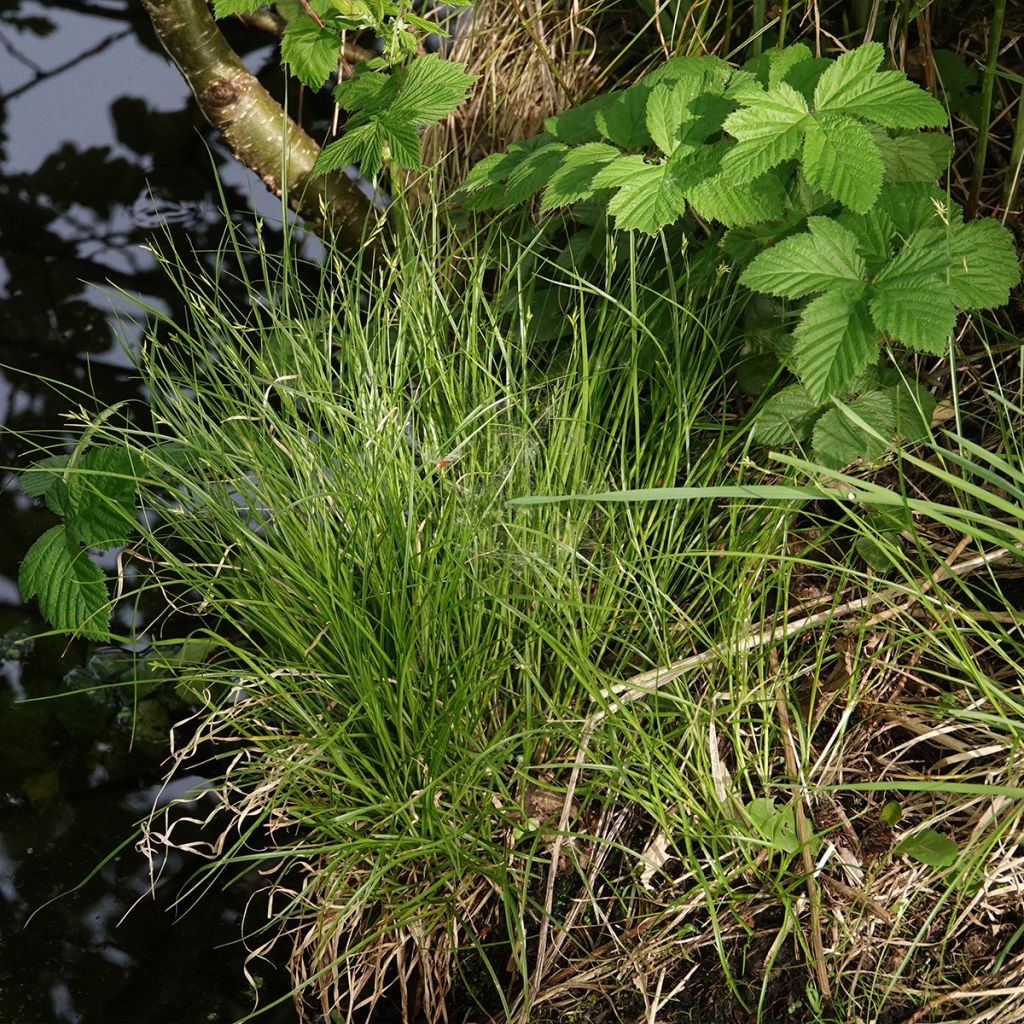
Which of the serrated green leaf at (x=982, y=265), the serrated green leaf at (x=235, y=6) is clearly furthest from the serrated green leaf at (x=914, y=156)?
the serrated green leaf at (x=235, y=6)

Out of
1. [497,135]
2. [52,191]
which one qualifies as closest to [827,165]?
[497,135]

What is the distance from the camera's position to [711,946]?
1.34m

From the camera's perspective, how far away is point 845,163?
1222mm

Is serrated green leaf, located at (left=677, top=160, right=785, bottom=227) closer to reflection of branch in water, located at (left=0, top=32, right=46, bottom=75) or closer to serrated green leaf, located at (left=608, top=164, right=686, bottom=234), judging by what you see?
serrated green leaf, located at (left=608, top=164, right=686, bottom=234)

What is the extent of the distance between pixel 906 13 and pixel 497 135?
0.79m

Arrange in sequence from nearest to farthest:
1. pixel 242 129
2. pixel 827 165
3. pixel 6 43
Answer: pixel 827 165
pixel 242 129
pixel 6 43

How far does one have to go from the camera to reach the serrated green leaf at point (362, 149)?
1.49 meters

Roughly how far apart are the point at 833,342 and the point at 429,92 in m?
0.66

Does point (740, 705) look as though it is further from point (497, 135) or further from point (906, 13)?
point (497, 135)

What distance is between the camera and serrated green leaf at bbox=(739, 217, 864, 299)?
4.08 ft

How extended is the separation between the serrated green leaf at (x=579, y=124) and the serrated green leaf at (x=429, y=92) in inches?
5.3

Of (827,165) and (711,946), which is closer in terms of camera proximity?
(827,165)

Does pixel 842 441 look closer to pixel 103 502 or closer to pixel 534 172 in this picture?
pixel 534 172

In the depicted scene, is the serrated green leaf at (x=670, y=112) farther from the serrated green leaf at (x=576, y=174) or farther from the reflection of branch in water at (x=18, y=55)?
the reflection of branch in water at (x=18, y=55)
